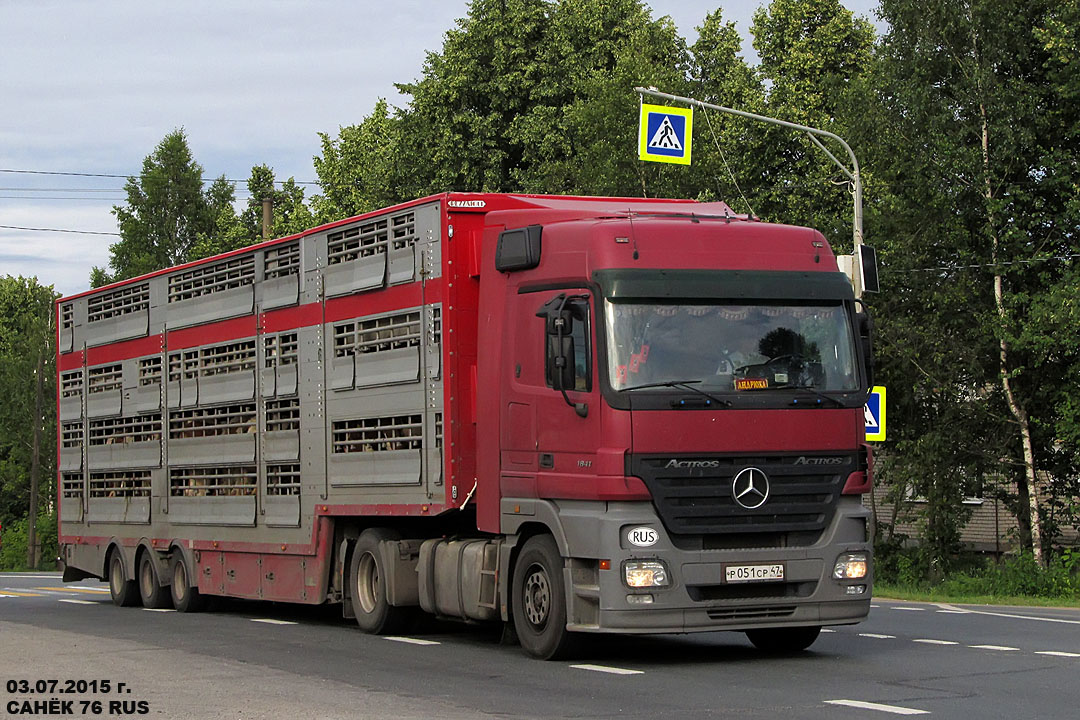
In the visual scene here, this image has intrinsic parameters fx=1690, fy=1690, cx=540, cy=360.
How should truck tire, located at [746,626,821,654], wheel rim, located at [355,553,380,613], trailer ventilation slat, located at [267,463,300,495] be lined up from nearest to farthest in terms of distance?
truck tire, located at [746,626,821,654], wheel rim, located at [355,553,380,613], trailer ventilation slat, located at [267,463,300,495]

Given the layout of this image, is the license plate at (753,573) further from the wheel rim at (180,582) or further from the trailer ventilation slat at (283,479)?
the wheel rim at (180,582)

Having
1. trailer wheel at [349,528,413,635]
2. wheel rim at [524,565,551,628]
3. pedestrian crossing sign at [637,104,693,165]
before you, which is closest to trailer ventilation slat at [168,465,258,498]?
trailer wheel at [349,528,413,635]

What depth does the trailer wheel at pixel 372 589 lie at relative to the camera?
16391 millimetres

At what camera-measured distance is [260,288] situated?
62.1 ft

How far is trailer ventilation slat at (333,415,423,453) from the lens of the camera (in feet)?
51.4

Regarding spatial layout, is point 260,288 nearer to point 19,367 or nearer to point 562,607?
point 562,607

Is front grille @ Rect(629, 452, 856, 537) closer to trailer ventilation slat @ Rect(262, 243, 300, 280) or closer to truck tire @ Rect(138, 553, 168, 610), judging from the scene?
trailer ventilation slat @ Rect(262, 243, 300, 280)

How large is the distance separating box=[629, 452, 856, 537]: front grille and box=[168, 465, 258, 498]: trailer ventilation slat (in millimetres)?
→ 7313

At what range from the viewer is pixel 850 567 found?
1356 cm

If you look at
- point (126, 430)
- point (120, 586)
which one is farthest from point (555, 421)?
point (120, 586)

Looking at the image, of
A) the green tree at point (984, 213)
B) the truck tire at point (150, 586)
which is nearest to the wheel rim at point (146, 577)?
the truck tire at point (150, 586)

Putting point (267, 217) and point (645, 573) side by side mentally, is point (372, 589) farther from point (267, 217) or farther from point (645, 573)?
point (267, 217)

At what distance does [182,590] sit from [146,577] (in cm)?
115

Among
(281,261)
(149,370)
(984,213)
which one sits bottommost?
(149,370)
